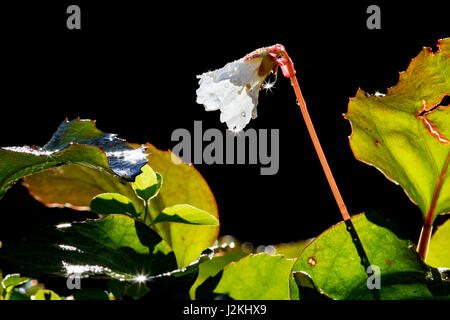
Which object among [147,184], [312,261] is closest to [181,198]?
[147,184]

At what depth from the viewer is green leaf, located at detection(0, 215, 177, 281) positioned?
35cm

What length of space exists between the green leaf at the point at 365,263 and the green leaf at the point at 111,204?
0.50 feet

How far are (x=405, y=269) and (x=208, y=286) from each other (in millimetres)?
142

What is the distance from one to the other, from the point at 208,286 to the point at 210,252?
0.04 metres

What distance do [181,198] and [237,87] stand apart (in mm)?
114

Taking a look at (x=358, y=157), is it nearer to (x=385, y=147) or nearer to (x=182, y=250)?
(x=385, y=147)

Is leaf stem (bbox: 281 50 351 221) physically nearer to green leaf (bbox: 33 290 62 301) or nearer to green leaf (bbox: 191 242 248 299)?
green leaf (bbox: 191 242 248 299)

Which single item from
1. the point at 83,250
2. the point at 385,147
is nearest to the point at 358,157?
the point at 385,147

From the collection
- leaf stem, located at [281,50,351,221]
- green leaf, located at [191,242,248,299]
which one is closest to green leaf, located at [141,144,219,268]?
green leaf, located at [191,242,248,299]

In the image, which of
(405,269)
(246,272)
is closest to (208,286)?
(246,272)

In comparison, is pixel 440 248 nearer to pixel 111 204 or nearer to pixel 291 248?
pixel 291 248
